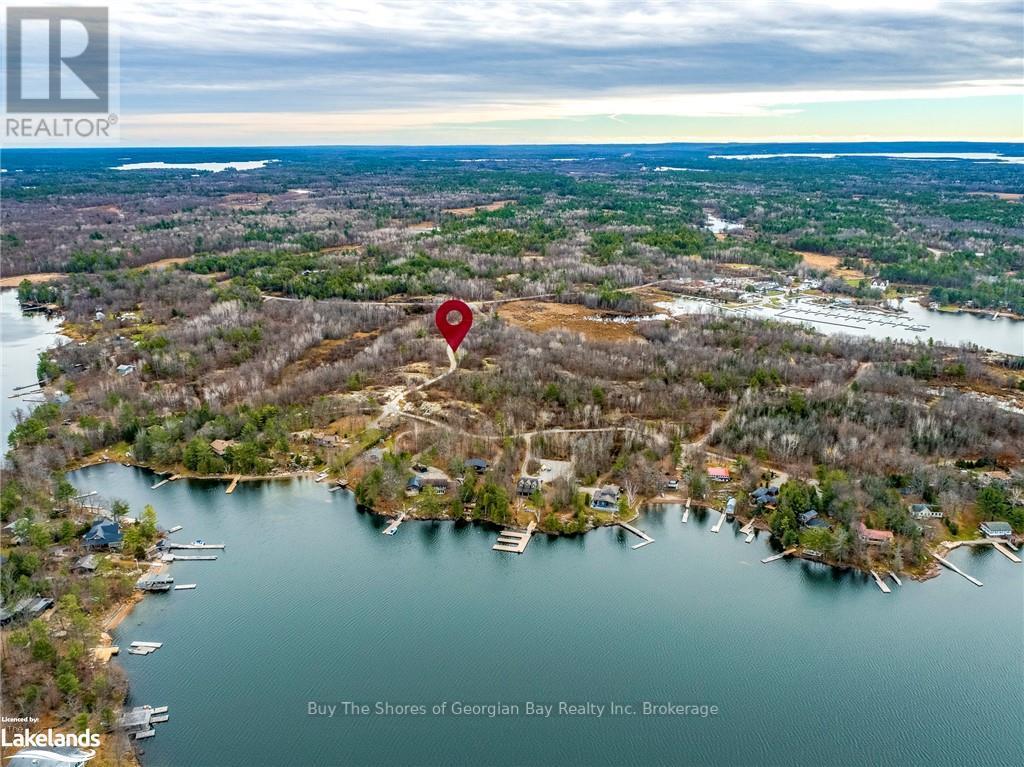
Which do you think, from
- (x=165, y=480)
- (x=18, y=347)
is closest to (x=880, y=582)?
(x=165, y=480)

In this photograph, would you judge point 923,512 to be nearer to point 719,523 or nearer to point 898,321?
point 719,523

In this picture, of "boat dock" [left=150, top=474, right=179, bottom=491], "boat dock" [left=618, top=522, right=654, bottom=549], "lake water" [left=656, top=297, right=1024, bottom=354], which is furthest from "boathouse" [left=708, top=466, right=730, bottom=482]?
"lake water" [left=656, top=297, right=1024, bottom=354]

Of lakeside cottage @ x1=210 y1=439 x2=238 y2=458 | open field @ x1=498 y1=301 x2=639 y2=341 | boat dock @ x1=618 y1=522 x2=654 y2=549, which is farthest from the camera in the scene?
open field @ x1=498 y1=301 x2=639 y2=341

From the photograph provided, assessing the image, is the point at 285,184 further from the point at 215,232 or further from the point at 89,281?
the point at 89,281

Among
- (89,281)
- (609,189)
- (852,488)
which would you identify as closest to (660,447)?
(852,488)

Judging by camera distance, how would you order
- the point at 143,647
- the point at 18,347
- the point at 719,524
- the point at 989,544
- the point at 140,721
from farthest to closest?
the point at 18,347 < the point at 719,524 < the point at 989,544 < the point at 143,647 < the point at 140,721

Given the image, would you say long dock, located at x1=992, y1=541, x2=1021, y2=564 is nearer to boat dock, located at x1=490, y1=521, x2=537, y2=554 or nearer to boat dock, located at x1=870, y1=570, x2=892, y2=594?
boat dock, located at x1=870, y1=570, x2=892, y2=594
